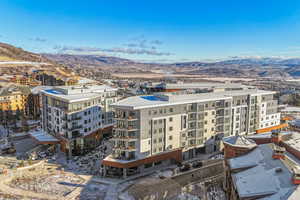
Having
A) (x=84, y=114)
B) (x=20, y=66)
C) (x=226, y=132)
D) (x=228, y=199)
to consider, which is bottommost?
(x=228, y=199)

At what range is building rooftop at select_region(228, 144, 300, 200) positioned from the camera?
29688 millimetres

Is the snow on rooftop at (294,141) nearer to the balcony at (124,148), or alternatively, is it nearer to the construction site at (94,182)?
the construction site at (94,182)

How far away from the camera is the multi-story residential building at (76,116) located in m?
62.3

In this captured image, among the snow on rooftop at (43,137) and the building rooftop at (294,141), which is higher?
the building rooftop at (294,141)

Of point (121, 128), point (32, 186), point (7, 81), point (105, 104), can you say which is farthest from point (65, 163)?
point (7, 81)

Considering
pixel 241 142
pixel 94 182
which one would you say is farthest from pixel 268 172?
pixel 94 182

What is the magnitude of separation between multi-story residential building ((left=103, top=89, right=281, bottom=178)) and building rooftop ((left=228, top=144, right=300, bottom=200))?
16378 mm

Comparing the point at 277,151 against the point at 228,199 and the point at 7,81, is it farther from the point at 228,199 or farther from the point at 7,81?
the point at 7,81

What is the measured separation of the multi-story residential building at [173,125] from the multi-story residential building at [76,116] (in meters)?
14.3

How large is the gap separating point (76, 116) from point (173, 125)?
1011 inches

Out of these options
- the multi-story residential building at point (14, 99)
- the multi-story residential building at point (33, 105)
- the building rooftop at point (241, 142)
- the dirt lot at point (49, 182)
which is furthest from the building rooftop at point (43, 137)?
the building rooftop at point (241, 142)

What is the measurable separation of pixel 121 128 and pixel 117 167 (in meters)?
8.16

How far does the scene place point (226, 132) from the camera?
219 ft

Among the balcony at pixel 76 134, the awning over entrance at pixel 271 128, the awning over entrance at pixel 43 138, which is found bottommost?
the awning over entrance at pixel 43 138
